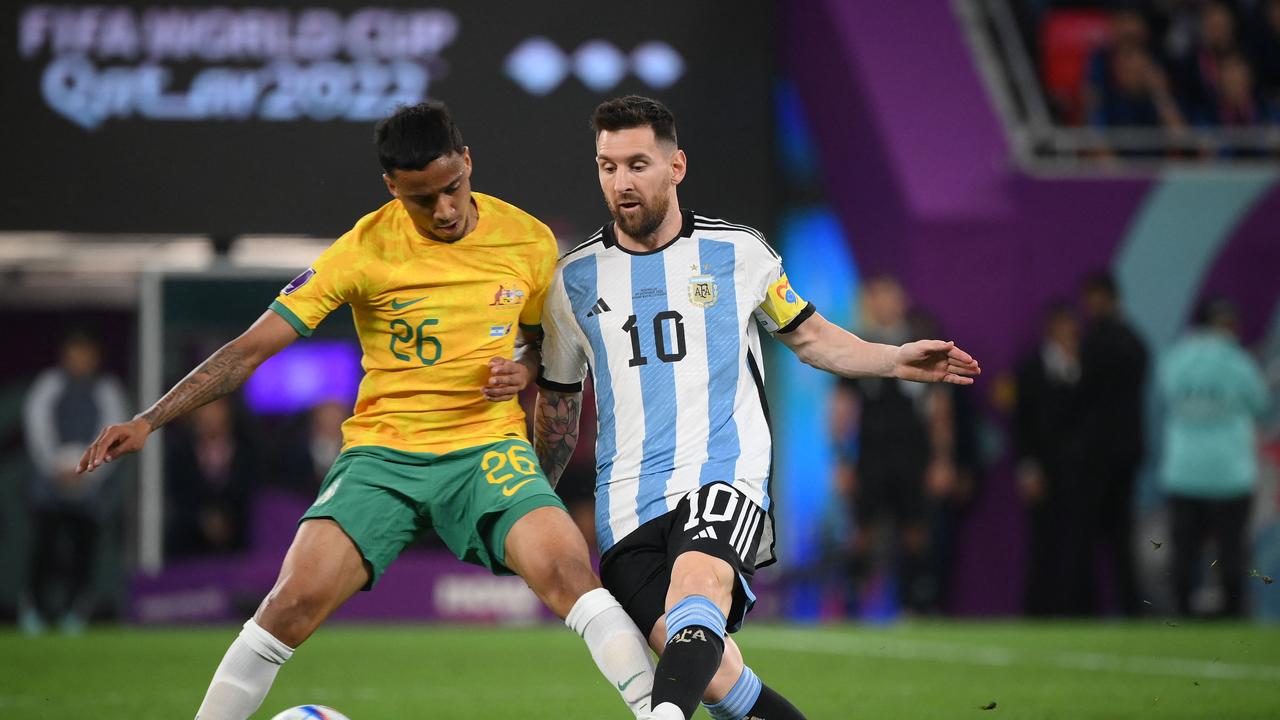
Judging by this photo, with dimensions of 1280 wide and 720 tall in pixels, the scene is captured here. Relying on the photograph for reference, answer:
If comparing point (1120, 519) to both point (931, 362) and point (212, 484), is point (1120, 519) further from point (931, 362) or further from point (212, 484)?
point (931, 362)

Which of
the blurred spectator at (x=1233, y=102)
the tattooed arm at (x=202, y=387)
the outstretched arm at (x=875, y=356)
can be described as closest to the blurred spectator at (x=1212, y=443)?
the blurred spectator at (x=1233, y=102)

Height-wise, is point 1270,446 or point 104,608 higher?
point 1270,446

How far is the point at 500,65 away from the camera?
41.3ft

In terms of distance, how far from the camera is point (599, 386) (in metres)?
4.96

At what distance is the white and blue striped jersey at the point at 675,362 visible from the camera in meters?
4.82

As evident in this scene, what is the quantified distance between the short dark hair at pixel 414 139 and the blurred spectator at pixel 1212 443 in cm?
799

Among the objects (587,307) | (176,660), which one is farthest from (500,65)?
(587,307)

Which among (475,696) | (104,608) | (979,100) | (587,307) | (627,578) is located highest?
(979,100)

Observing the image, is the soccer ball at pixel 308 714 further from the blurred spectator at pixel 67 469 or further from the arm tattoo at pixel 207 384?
the blurred spectator at pixel 67 469

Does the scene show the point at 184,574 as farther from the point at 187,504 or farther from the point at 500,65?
the point at 500,65

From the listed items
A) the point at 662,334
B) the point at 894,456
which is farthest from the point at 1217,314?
the point at 662,334

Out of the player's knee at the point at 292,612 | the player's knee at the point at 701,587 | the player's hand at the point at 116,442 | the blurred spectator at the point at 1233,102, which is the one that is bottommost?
the player's knee at the point at 292,612

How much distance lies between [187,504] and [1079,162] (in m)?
7.29

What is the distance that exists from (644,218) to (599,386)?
1.64ft
